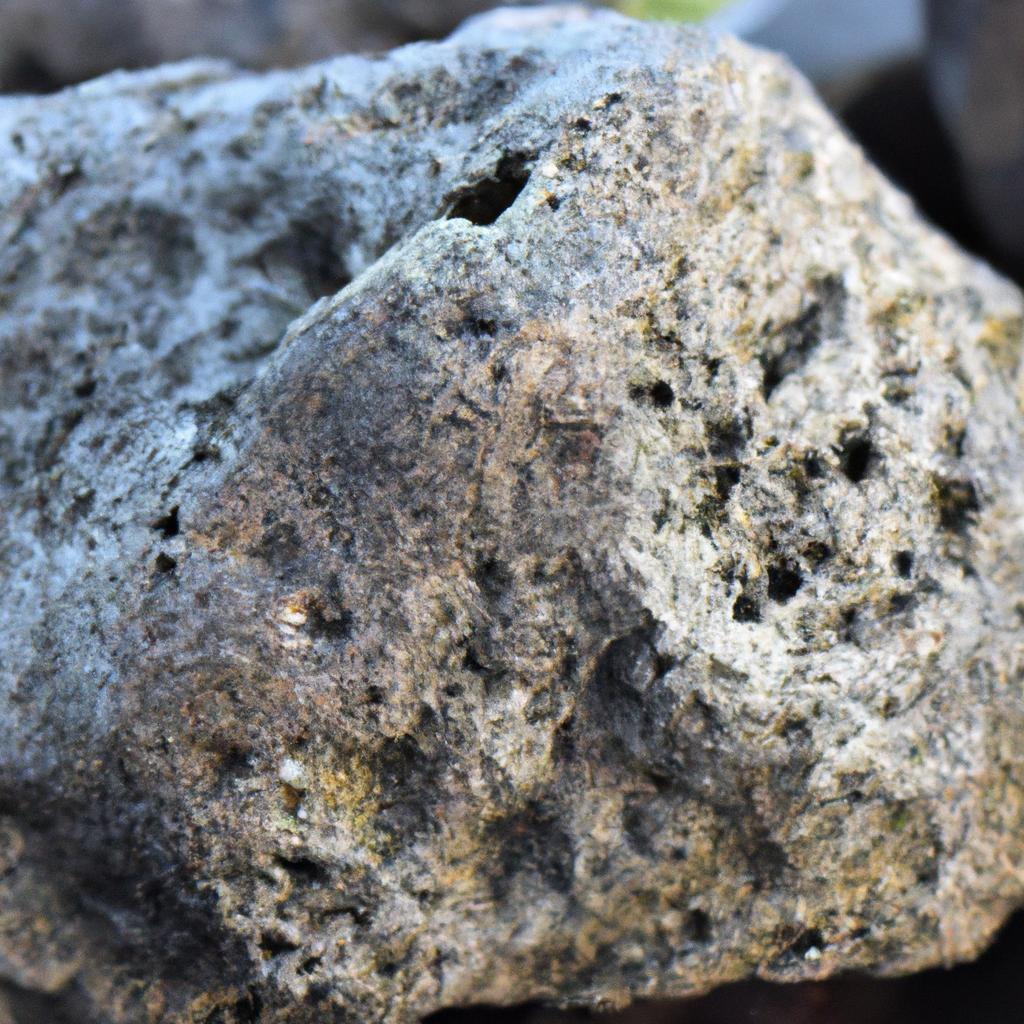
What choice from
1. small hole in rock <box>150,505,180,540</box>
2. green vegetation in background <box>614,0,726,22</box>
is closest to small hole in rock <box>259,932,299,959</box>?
small hole in rock <box>150,505,180,540</box>

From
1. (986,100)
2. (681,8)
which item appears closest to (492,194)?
(986,100)

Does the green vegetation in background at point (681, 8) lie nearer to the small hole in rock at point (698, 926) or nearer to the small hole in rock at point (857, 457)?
the small hole in rock at point (857, 457)

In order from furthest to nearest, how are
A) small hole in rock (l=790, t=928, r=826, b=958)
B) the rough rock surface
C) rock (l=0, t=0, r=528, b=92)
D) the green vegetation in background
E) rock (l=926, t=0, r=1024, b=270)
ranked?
the green vegetation in background
rock (l=0, t=0, r=528, b=92)
rock (l=926, t=0, r=1024, b=270)
small hole in rock (l=790, t=928, r=826, b=958)
the rough rock surface

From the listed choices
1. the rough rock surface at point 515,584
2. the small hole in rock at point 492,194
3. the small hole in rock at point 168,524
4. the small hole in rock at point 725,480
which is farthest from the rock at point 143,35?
the small hole in rock at point 725,480

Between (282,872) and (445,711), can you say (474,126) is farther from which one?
(282,872)

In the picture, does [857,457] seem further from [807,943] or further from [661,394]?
[807,943]

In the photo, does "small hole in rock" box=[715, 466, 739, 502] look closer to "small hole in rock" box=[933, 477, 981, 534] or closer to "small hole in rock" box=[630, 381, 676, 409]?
"small hole in rock" box=[630, 381, 676, 409]
